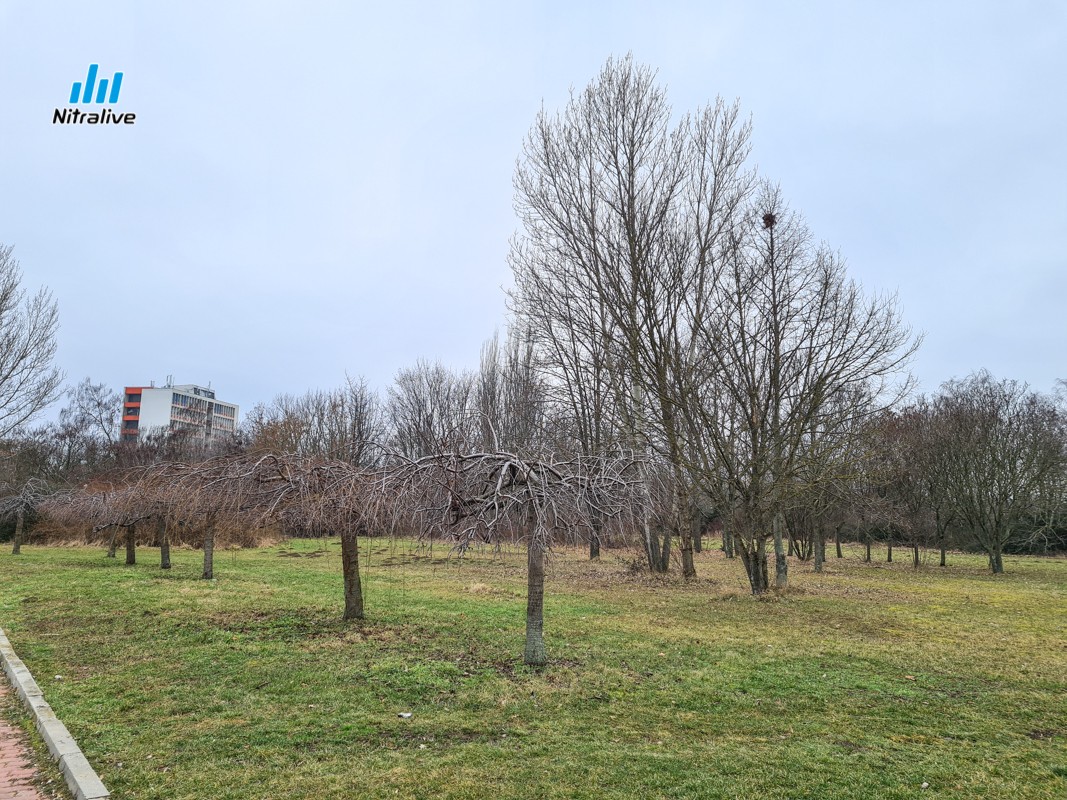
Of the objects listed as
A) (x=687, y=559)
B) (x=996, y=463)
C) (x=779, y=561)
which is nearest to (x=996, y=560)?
(x=996, y=463)

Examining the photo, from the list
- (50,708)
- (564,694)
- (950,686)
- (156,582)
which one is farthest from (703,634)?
(156,582)

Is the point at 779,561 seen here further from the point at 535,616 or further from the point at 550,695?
the point at 550,695

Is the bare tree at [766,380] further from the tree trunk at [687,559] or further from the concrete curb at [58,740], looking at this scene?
the concrete curb at [58,740]

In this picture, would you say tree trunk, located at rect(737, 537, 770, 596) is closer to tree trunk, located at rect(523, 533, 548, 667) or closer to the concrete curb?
tree trunk, located at rect(523, 533, 548, 667)

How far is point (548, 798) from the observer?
4043 millimetres

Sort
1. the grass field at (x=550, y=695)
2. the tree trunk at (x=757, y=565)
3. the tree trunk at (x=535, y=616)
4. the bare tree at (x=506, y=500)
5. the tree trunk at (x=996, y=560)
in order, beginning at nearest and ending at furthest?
the grass field at (x=550, y=695)
the bare tree at (x=506, y=500)
the tree trunk at (x=535, y=616)
the tree trunk at (x=757, y=565)
the tree trunk at (x=996, y=560)

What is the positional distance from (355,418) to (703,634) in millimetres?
37605

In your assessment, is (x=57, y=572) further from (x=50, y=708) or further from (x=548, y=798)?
(x=548, y=798)

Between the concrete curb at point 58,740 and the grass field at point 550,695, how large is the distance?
0.14 m

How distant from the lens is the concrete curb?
4031mm

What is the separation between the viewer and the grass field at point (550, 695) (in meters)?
4.42

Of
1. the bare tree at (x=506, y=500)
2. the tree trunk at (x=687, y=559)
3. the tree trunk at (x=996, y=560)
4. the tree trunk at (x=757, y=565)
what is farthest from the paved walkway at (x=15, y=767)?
the tree trunk at (x=996, y=560)

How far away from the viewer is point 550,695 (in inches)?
250

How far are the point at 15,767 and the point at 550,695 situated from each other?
4268mm
